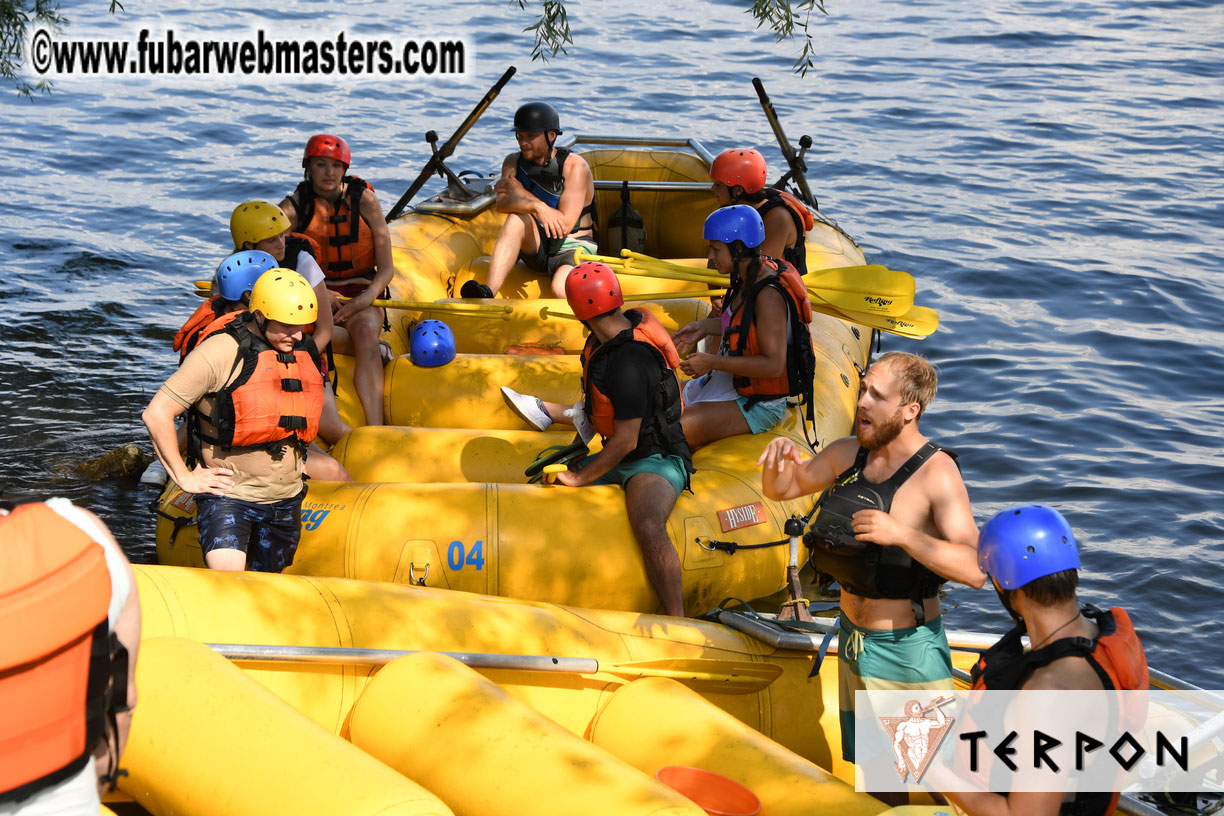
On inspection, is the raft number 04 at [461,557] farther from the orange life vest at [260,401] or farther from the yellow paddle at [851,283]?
the yellow paddle at [851,283]

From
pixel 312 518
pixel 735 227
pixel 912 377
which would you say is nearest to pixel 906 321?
pixel 735 227

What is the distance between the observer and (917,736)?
3.82 m

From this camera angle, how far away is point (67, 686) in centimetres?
239

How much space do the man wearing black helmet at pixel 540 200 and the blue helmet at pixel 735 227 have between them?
8.19ft

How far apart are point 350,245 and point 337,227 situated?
0.47 feet

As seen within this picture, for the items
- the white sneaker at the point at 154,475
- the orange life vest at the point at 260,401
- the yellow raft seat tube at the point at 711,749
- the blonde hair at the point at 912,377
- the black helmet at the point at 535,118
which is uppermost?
the black helmet at the point at 535,118

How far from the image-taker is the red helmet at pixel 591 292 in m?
5.65

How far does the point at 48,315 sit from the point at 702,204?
6.33 m

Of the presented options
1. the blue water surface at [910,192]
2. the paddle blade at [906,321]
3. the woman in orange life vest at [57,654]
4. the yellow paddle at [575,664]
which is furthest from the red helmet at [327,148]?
A: the woman in orange life vest at [57,654]

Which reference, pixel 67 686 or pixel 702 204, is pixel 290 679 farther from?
pixel 702 204

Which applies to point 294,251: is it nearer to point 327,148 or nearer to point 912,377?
point 327,148

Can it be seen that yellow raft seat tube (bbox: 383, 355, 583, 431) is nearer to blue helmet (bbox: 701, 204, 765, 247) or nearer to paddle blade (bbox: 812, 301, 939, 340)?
blue helmet (bbox: 701, 204, 765, 247)

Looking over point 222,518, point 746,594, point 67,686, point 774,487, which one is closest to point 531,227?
point 746,594

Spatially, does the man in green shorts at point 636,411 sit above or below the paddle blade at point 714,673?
above
